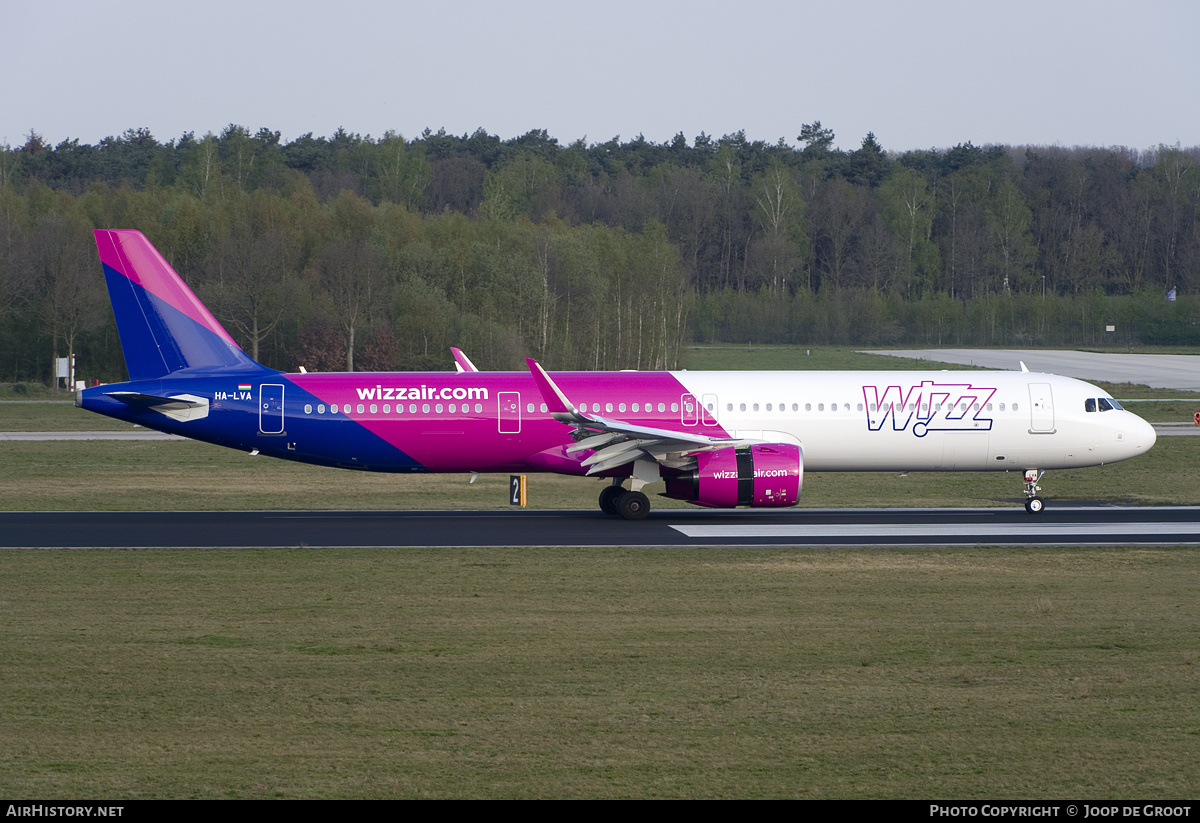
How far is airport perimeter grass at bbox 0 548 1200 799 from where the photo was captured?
10.7m

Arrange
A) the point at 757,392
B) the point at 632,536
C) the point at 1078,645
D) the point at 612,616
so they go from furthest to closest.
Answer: the point at 757,392
the point at 632,536
the point at 612,616
the point at 1078,645

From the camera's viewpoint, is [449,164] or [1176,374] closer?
[1176,374]

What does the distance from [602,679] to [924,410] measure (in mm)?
18502

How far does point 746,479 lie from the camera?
92.6ft

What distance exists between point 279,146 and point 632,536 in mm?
156327

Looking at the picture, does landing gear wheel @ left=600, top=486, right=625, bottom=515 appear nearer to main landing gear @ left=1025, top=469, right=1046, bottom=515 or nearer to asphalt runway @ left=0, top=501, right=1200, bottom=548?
asphalt runway @ left=0, top=501, right=1200, bottom=548

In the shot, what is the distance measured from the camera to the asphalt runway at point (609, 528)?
25.6 metres

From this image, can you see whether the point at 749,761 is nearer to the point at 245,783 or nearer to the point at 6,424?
the point at 245,783

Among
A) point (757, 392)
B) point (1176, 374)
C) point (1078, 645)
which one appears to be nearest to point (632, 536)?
point (757, 392)

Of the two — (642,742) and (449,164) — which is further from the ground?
(449,164)

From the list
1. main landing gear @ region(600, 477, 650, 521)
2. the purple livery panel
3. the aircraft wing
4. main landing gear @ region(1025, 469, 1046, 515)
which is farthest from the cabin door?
main landing gear @ region(1025, 469, 1046, 515)

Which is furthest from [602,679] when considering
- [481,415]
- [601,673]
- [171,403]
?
[171,403]

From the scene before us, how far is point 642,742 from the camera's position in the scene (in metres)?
11.6

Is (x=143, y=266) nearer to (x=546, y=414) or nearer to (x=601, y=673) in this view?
(x=546, y=414)
